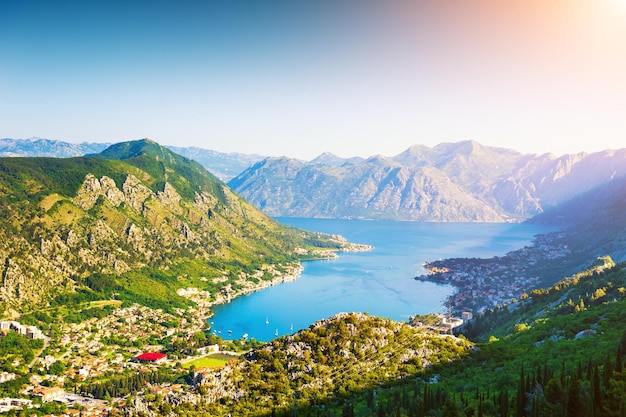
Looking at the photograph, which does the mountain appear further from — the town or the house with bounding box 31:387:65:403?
the town

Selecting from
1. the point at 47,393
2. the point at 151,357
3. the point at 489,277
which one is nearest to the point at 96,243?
the point at 151,357

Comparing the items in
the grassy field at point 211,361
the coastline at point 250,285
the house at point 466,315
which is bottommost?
the coastline at point 250,285

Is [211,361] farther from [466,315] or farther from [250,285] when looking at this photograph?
[250,285]

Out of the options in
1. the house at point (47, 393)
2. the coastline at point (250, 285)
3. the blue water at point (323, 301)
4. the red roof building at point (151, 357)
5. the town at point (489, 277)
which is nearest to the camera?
the house at point (47, 393)

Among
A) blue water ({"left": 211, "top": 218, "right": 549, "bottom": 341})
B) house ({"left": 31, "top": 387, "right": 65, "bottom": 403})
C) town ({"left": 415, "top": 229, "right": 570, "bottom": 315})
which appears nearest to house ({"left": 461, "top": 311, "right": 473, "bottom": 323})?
town ({"left": 415, "top": 229, "right": 570, "bottom": 315})

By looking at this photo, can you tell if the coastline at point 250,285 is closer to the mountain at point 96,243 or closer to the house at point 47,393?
the mountain at point 96,243

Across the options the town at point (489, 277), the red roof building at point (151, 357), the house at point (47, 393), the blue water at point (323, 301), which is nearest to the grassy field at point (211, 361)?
the red roof building at point (151, 357)
